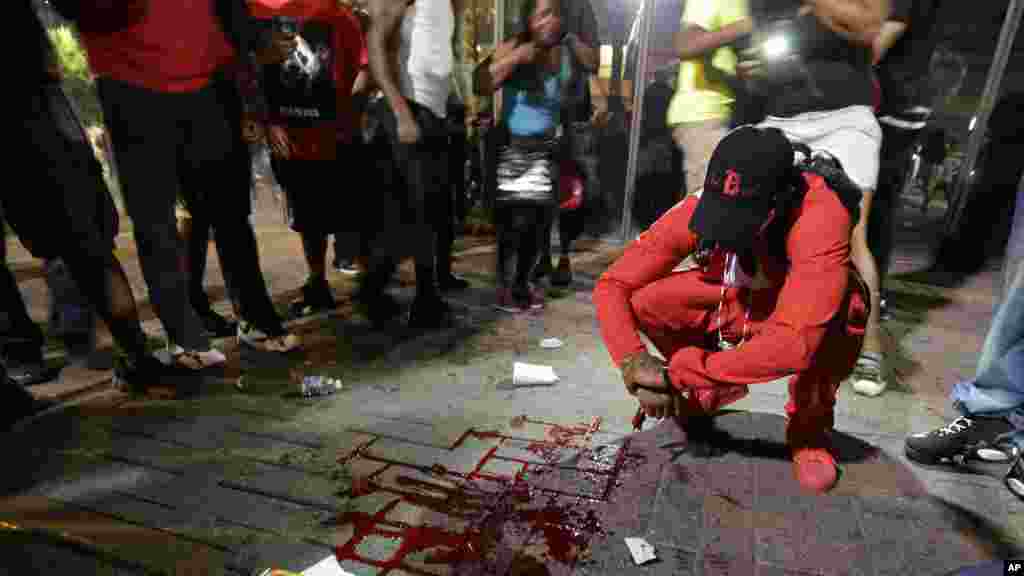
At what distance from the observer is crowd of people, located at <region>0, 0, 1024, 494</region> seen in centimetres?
185

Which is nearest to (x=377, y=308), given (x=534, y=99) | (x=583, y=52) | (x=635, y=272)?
(x=534, y=99)

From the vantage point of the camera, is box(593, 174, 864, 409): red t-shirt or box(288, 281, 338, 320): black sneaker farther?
box(288, 281, 338, 320): black sneaker

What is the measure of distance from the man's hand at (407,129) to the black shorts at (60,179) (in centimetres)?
A: 137

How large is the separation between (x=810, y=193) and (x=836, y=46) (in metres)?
1.09

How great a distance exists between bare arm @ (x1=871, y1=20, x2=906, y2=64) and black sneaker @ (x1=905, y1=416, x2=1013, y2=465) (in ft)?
5.27

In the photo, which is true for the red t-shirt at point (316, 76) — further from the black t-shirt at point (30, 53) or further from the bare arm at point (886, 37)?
the bare arm at point (886, 37)

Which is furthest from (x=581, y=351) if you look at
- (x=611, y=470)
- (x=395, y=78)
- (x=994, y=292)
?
(x=994, y=292)

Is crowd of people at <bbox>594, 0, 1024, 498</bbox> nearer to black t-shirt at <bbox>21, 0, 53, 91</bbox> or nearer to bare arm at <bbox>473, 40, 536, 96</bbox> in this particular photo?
bare arm at <bbox>473, 40, 536, 96</bbox>

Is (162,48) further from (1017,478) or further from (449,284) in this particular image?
(1017,478)

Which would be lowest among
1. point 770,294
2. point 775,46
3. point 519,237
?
point 519,237

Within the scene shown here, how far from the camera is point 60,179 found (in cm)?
226

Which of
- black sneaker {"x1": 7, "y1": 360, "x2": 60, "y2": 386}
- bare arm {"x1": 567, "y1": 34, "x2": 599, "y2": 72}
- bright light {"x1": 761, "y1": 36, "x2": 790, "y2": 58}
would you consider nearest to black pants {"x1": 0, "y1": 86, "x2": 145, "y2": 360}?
black sneaker {"x1": 7, "y1": 360, "x2": 60, "y2": 386}

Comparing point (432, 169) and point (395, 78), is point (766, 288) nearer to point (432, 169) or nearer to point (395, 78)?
point (432, 169)

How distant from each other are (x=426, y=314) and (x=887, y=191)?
286 centimetres
